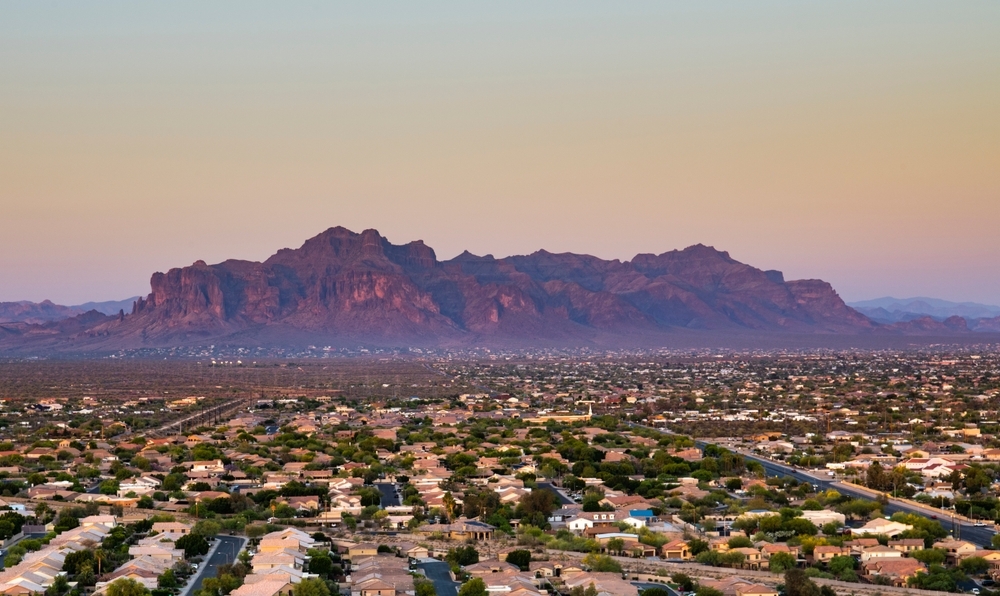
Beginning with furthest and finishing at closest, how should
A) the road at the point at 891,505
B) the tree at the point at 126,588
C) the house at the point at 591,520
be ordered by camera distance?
1. the house at the point at 591,520
2. the road at the point at 891,505
3. the tree at the point at 126,588

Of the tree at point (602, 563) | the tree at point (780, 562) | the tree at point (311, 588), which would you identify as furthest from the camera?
the tree at point (780, 562)

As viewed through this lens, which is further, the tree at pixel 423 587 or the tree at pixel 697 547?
the tree at pixel 697 547

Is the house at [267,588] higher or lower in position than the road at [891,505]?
lower

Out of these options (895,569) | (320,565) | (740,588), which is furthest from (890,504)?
(320,565)

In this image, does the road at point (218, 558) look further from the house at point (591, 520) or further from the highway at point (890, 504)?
the highway at point (890, 504)

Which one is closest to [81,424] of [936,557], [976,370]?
[936,557]

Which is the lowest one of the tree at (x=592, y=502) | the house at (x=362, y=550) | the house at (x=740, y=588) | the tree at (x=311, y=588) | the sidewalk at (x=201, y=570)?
the sidewalk at (x=201, y=570)

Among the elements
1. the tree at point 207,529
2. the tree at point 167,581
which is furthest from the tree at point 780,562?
the tree at point 207,529
